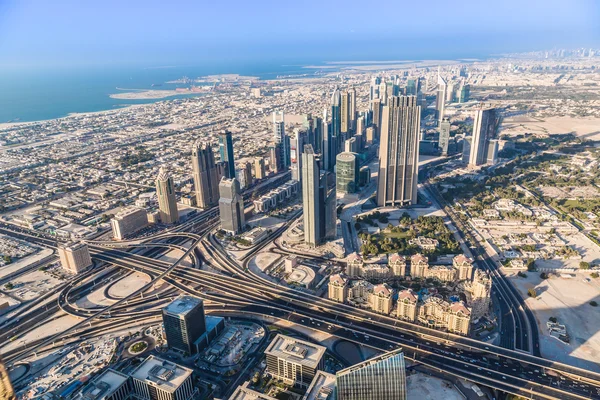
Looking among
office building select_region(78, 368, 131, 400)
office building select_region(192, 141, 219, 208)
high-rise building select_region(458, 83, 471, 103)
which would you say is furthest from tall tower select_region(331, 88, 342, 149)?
high-rise building select_region(458, 83, 471, 103)

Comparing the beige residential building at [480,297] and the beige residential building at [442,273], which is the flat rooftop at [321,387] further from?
the beige residential building at [442,273]

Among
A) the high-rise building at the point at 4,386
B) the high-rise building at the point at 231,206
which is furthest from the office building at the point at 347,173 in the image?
the high-rise building at the point at 4,386

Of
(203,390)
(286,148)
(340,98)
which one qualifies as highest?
(340,98)

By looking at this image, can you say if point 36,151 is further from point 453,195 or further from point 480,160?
point 480,160

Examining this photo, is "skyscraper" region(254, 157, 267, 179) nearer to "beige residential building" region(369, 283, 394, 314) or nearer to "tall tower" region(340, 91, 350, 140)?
"tall tower" region(340, 91, 350, 140)

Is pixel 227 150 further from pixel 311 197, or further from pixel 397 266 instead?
pixel 397 266

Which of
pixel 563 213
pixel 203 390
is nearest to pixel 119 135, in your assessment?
pixel 203 390

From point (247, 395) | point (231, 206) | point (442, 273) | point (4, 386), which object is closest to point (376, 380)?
point (247, 395)
